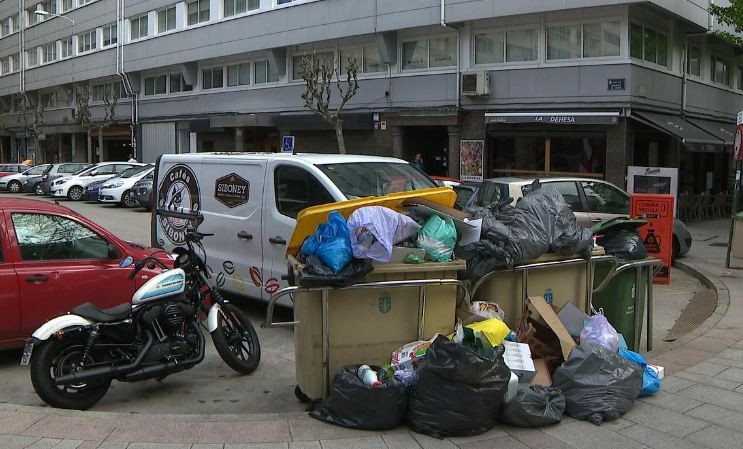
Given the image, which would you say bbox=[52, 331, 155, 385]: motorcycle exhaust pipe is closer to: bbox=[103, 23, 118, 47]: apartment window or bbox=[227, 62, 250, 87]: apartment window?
bbox=[227, 62, 250, 87]: apartment window

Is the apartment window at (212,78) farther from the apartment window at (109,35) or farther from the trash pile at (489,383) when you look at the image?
the trash pile at (489,383)

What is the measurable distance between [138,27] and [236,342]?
36293mm

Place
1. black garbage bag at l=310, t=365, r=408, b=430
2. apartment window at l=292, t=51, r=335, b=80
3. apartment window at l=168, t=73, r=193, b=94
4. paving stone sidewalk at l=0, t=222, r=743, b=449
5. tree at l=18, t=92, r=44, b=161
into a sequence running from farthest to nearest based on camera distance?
tree at l=18, t=92, r=44, b=161
apartment window at l=168, t=73, r=193, b=94
apartment window at l=292, t=51, r=335, b=80
black garbage bag at l=310, t=365, r=408, b=430
paving stone sidewalk at l=0, t=222, r=743, b=449

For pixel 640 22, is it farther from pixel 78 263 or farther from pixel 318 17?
pixel 78 263

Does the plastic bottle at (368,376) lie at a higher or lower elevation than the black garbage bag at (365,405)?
higher

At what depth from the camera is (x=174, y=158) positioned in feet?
29.8

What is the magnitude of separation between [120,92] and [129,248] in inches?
1481

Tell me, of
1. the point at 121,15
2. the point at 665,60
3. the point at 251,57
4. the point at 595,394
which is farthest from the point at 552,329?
the point at 121,15

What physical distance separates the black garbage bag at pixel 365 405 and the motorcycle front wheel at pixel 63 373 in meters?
1.77

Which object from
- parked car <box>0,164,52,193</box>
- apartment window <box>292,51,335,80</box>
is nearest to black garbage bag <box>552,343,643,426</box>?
apartment window <box>292,51,335,80</box>

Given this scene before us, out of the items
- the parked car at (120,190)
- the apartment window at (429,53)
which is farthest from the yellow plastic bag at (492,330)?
the parked car at (120,190)

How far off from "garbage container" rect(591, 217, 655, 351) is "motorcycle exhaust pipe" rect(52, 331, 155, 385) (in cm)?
394

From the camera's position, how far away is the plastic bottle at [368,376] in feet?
15.2

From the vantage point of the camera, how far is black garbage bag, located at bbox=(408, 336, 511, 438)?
4.35m
